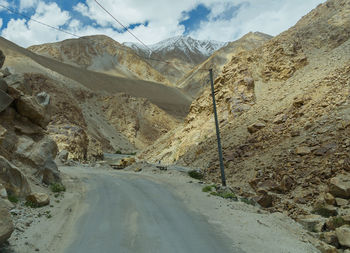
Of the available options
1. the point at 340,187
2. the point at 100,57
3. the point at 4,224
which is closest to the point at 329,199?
the point at 340,187

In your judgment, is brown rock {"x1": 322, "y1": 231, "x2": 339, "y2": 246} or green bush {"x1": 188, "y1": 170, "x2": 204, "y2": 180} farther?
green bush {"x1": 188, "y1": 170, "x2": 204, "y2": 180}

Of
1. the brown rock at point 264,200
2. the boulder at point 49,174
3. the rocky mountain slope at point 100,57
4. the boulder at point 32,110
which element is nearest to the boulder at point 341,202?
the brown rock at point 264,200

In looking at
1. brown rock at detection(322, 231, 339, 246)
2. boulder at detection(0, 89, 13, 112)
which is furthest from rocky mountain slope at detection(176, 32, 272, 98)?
brown rock at detection(322, 231, 339, 246)

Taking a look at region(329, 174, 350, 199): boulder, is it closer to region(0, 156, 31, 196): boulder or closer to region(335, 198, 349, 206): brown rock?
region(335, 198, 349, 206): brown rock

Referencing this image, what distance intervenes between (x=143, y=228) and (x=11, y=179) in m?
5.17

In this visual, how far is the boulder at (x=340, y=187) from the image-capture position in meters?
10.4

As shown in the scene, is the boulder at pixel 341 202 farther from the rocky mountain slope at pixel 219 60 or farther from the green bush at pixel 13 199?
the rocky mountain slope at pixel 219 60

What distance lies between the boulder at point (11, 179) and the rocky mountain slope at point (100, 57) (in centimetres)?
12121

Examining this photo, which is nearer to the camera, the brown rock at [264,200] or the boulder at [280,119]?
the brown rock at [264,200]

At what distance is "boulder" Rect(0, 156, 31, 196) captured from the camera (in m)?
9.14

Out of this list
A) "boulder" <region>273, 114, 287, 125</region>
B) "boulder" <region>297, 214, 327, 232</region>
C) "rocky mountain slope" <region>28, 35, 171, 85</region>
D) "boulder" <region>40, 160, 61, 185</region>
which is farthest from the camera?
"rocky mountain slope" <region>28, 35, 171, 85</region>

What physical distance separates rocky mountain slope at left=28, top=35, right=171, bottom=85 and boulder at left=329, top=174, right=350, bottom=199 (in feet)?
402

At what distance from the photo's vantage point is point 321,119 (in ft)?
53.0

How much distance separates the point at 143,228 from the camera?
784 centimetres
